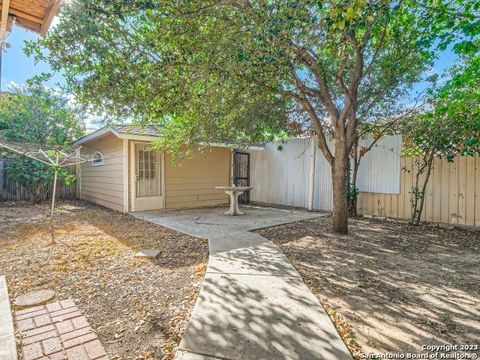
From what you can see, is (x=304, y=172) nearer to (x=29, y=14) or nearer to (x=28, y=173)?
(x=29, y=14)

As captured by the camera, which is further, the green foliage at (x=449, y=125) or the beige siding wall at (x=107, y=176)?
the beige siding wall at (x=107, y=176)

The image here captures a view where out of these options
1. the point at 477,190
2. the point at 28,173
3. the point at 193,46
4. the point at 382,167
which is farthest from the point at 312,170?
the point at 28,173

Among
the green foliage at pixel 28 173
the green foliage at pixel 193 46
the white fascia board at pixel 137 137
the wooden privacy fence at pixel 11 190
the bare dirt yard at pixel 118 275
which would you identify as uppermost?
the green foliage at pixel 193 46

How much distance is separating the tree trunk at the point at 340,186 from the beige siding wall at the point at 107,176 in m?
5.95

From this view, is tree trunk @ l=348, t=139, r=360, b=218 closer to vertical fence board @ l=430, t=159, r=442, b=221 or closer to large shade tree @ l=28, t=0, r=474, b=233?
vertical fence board @ l=430, t=159, r=442, b=221

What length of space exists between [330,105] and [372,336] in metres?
3.98

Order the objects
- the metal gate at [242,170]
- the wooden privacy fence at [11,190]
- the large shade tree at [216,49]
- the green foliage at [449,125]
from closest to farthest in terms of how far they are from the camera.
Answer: the large shade tree at [216,49] → the green foliage at [449,125] → the wooden privacy fence at [11,190] → the metal gate at [242,170]

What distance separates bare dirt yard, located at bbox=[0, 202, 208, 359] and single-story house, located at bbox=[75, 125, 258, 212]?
2.03 meters

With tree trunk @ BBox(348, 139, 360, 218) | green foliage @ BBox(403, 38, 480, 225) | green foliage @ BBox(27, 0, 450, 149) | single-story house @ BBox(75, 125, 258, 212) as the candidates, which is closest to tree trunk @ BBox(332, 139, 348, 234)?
green foliage @ BBox(27, 0, 450, 149)

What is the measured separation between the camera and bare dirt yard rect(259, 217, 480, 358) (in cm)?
203

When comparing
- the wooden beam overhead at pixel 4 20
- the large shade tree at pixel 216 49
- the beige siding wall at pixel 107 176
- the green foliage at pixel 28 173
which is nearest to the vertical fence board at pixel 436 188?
the large shade tree at pixel 216 49

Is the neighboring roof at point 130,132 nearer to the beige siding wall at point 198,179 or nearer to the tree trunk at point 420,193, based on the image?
the beige siding wall at point 198,179

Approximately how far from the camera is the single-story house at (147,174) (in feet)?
25.0

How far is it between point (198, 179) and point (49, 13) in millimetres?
7178
